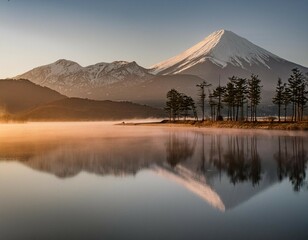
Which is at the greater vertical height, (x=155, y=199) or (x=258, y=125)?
(x=258, y=125)

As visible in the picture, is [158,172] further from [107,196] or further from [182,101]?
[182,101]

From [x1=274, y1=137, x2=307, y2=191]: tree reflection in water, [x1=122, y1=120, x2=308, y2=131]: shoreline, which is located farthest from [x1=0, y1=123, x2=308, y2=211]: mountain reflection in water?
[x1=122, y1=120, x2=308, y2=131]: shoreline

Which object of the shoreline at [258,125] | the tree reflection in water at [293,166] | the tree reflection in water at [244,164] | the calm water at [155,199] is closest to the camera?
the calm water at [155,199]

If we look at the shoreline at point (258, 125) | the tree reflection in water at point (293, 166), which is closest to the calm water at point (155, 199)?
the tree reflection in water at point (293, 166)

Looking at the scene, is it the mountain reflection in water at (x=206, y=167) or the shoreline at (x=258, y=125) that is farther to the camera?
the shoreline at (x=258, y=125)

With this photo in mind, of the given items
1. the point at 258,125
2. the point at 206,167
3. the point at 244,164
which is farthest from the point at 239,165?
the point at 258,125

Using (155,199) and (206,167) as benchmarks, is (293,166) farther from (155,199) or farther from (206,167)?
(155,199)

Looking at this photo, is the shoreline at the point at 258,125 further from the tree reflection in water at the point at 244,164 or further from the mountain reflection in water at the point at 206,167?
the mountain reflection in water at the point at 206,167

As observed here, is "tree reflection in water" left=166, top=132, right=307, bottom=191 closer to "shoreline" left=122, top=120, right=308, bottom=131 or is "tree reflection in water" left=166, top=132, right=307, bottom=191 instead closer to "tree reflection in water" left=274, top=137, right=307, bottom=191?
"tree reflection in water" left=274, top=137, right=307, bottom=191

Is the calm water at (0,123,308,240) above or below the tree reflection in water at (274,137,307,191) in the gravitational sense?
below

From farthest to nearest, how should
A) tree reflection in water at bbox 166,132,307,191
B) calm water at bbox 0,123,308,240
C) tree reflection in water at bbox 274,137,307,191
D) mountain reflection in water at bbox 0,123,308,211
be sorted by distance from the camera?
1. tree reflection in water at bbox 166,132,307,191
2. tree reflection in water at bbox 274,137,307,191
3. mountain reflection in water at bbox 0,123,308,211
4. calm water at bbox 0,123,308,240

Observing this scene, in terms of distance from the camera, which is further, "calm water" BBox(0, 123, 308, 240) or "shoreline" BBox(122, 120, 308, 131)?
"shoreline" BBox(122, 120, 308, 131)

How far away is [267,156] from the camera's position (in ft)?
110

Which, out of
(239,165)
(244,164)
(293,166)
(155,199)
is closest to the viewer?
(155,199)
